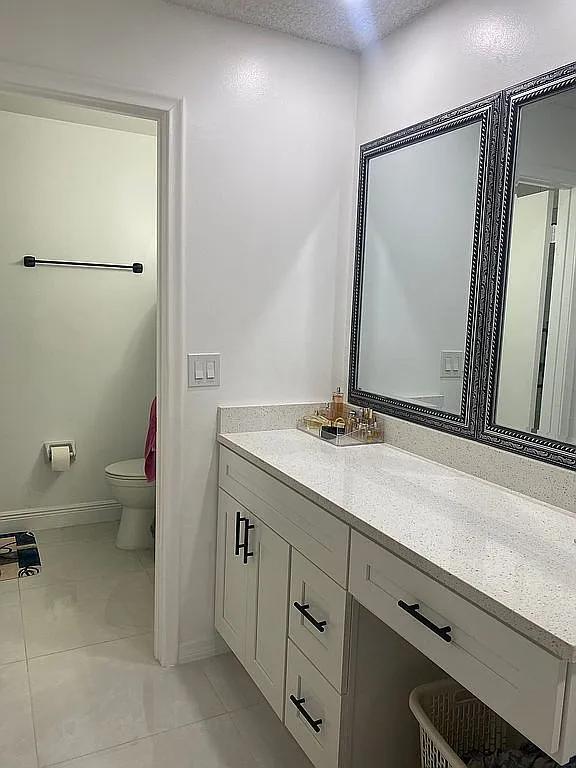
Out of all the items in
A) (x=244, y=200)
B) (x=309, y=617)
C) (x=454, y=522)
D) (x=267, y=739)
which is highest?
(x=244, y=200)

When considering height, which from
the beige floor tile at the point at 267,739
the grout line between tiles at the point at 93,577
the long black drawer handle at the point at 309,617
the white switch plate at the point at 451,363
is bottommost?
the beige floor tile at the point at 267,739

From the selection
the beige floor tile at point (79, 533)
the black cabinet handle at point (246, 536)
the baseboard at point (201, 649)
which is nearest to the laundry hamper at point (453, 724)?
the black cabinet handle at point (246, 536)

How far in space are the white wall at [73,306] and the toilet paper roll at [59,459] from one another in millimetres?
101

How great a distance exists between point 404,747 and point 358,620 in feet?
1.43

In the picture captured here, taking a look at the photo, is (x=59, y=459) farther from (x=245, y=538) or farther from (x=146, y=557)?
(x=245, y=538)

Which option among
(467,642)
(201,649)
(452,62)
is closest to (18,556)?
(201,649)

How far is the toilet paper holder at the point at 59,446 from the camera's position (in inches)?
145

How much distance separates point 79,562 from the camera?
3.29 meters

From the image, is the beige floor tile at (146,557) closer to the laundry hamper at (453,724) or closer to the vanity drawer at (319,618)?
the vanity drawer at (319,618)

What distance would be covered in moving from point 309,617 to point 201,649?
0.90 metres

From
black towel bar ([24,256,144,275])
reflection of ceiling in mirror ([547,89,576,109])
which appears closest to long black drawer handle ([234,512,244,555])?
reflection of ceiling in mirror ([547,89,576,109])

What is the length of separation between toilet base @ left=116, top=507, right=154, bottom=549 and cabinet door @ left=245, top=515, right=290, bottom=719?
141 centimetres

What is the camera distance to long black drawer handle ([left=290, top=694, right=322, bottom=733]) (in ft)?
5.75

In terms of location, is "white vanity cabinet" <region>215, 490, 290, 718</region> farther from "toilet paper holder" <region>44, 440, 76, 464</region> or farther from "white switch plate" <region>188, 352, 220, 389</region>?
"toilet paper holder" <region>44, 440, 76, 464</region>
